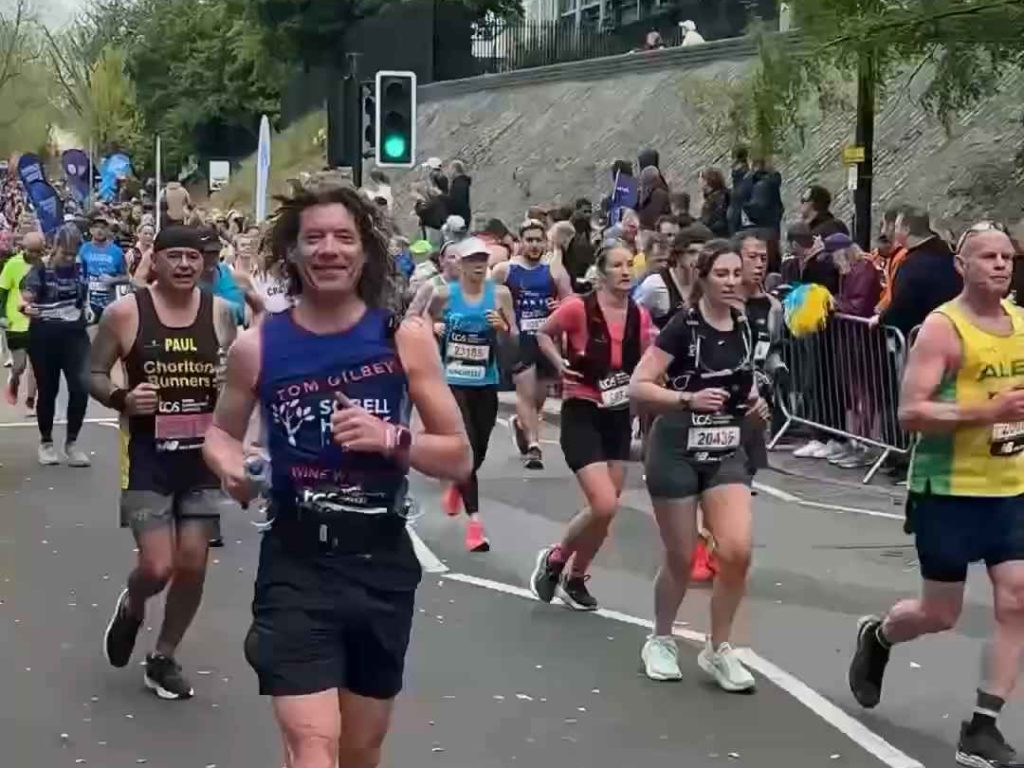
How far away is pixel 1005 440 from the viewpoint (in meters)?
6.52

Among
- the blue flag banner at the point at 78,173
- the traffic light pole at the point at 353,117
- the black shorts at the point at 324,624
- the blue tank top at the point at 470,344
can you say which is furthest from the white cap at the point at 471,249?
the blue flag banner at the point at 78,173

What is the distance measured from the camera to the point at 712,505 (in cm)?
757

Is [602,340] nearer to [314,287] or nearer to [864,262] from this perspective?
[314,287]

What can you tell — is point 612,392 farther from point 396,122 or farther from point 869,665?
point 396,122

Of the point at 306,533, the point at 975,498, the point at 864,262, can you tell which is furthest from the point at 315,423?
the point at 864,262

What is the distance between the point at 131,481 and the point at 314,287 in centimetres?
295

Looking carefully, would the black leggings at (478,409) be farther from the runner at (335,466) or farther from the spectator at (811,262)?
the runner at (335,466)

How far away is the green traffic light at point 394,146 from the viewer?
17531mm

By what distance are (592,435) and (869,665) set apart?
2221 millimetres

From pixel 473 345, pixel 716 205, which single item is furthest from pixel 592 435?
pixel 716 205

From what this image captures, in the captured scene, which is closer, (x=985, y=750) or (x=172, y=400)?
(x=985, y=750)

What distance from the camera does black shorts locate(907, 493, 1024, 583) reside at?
6.51 meters

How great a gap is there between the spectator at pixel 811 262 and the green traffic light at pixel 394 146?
4083 mm

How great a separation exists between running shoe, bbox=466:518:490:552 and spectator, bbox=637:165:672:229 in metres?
9.52
